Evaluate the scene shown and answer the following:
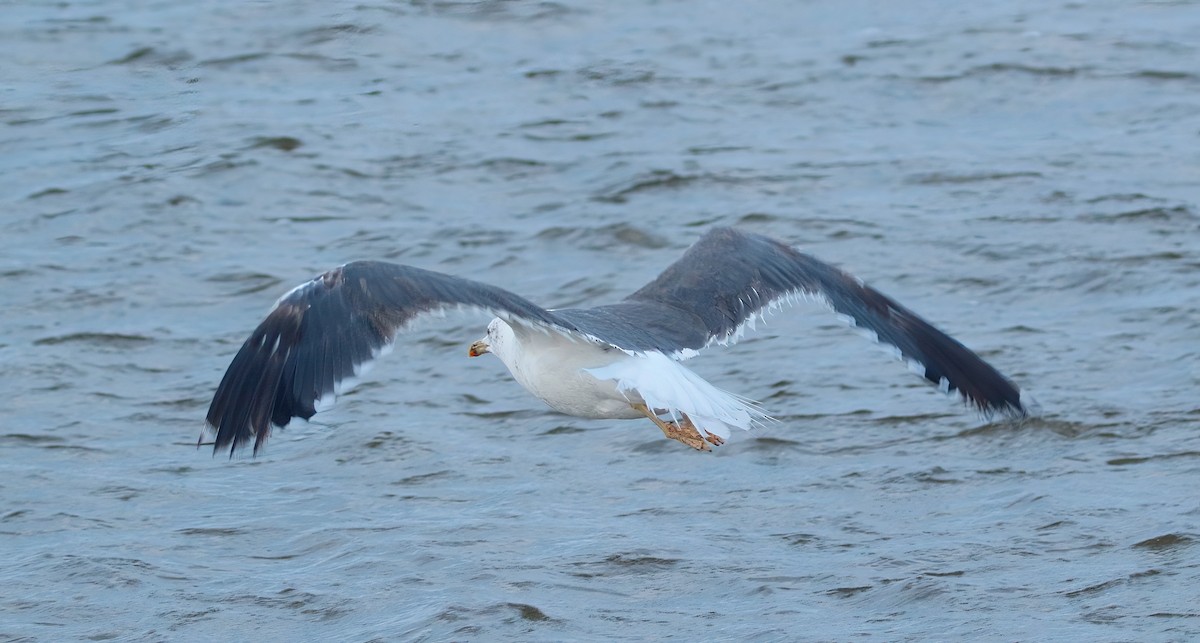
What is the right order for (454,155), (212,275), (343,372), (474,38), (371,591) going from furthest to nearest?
(474,38), (454,155), (212,275), (371,591), (343,372)

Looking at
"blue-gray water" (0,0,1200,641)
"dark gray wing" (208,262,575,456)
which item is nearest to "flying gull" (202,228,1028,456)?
"dark gray wing" (208,262,575,456)

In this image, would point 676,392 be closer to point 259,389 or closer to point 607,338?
point 607,338

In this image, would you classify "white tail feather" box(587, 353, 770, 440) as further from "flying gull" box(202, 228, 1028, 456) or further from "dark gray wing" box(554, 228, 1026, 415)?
"dark gray wing" box(554, 228, 1026, 415)

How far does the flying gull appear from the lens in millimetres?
5449

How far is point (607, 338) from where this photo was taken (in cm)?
568

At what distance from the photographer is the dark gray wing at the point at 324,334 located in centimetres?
543

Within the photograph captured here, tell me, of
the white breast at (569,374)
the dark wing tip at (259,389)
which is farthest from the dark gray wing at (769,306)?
the dark wing tip at (259,389)

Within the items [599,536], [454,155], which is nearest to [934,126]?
[454,155]

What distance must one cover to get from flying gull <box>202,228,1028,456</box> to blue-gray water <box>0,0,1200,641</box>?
2.67 ft

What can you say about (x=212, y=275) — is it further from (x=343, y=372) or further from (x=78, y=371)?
(x=343, y=372)

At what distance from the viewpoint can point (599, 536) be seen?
7.19 m

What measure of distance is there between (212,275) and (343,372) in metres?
5.19

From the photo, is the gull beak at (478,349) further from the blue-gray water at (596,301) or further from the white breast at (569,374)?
the blue-gray water at (596,301)

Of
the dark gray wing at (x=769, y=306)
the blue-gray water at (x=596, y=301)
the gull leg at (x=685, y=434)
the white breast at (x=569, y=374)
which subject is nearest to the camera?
the white breast at (x=569, y=374)
